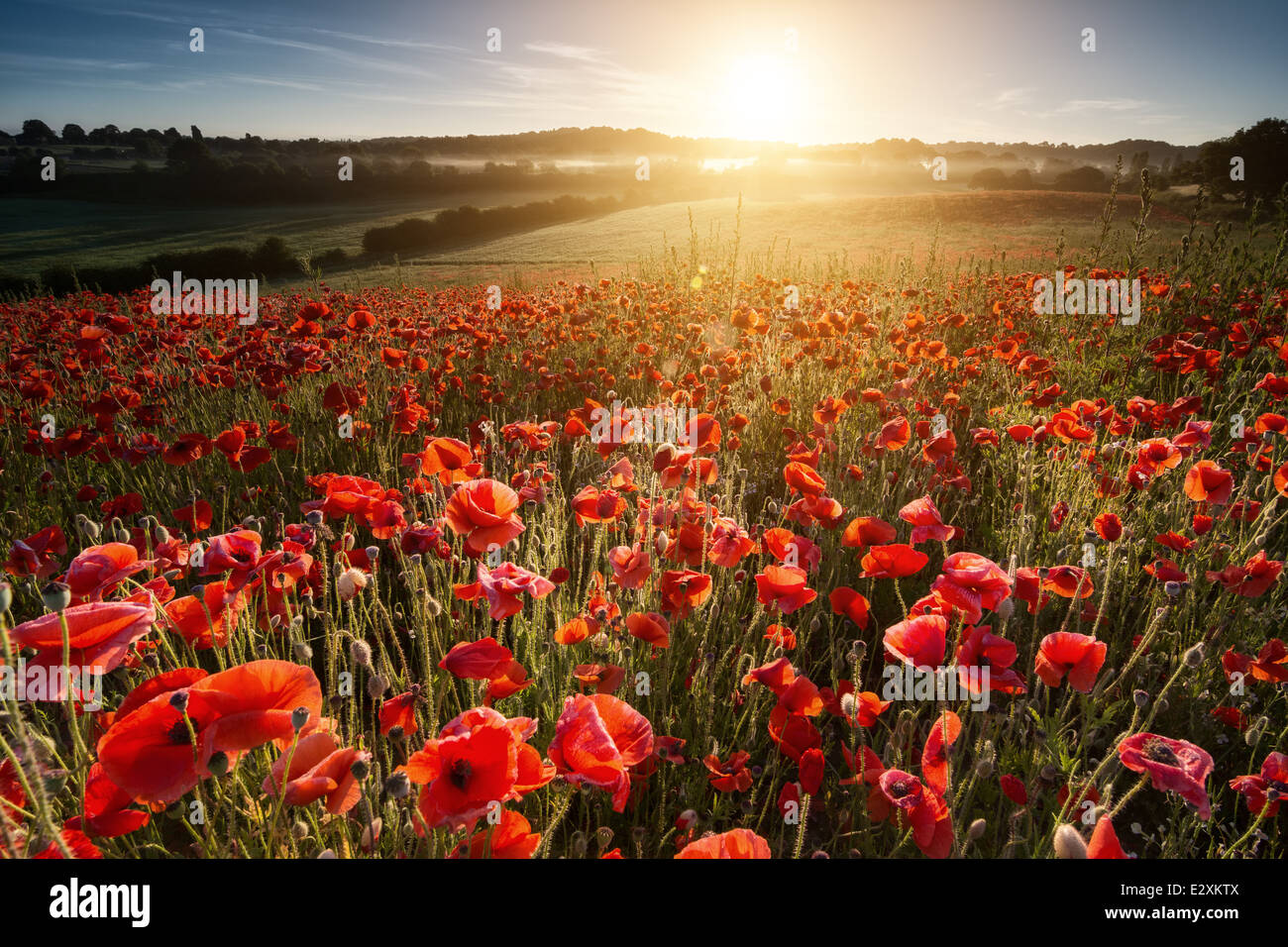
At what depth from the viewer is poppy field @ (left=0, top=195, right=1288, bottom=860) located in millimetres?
1101

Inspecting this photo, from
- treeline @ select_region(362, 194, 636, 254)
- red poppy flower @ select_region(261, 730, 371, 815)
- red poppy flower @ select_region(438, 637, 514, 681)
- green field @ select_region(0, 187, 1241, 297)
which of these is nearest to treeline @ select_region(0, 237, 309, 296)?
green field @ select_region(0, 187, 1241, 297)

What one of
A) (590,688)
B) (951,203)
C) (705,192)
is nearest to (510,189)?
(705,192)

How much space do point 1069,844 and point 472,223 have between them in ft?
106

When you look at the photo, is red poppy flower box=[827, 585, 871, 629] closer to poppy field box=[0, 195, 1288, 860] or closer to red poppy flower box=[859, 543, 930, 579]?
poppy field box=[0, 195, 1288, 860]

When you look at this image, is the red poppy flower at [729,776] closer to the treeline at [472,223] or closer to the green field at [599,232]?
the green field at [599,232]

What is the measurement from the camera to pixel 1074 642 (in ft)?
4.64

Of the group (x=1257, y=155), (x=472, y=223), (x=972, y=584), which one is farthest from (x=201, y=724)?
(x=1257, y=155)

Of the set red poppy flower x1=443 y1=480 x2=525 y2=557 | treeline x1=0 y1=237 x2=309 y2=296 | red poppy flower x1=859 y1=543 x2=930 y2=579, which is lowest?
red poppy flower x1=859 y1=543 x2=930 y2=579

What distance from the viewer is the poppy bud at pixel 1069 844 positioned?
0.91 meters

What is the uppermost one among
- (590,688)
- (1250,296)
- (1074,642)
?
(1250,296)

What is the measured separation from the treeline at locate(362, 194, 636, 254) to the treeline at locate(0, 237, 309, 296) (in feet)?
10.3

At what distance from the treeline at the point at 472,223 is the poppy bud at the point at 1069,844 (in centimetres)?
2915
